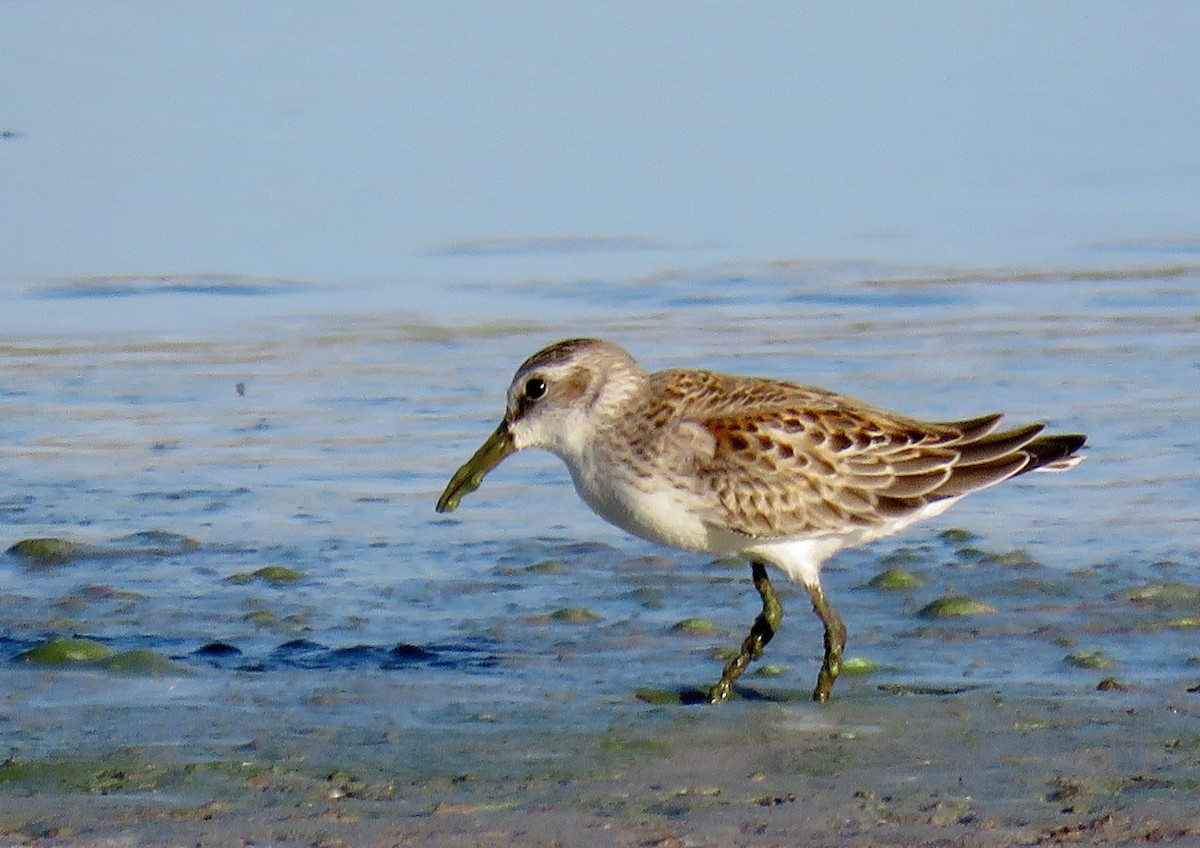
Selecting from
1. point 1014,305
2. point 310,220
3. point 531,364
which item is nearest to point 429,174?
point 310,220

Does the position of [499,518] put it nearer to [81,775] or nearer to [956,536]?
[956,536]

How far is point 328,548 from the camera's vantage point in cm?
943

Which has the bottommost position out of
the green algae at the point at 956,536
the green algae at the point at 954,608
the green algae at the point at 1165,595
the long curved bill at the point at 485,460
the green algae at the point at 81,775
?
the green algae at the point at 956,536

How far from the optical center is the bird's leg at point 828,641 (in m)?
7.43

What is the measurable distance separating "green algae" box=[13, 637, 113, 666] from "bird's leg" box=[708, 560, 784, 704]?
2.09m

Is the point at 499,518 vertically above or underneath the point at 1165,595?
underneath

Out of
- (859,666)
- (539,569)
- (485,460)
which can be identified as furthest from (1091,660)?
(539,569)

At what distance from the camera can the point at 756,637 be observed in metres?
7.72

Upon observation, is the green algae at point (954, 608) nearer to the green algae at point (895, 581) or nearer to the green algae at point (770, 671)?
the green algae at point (895, 581)

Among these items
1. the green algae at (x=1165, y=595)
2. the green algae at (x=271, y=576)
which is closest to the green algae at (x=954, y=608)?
the green algae at (x=1165, y=595)

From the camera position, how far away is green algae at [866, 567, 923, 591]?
8.76m

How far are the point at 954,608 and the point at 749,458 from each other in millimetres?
1080

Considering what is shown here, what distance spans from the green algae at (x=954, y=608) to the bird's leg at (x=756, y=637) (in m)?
0.63

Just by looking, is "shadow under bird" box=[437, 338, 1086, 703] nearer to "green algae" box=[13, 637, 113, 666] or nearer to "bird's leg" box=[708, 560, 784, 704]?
"bird's leg" box=[708, 560, 784, 704]
